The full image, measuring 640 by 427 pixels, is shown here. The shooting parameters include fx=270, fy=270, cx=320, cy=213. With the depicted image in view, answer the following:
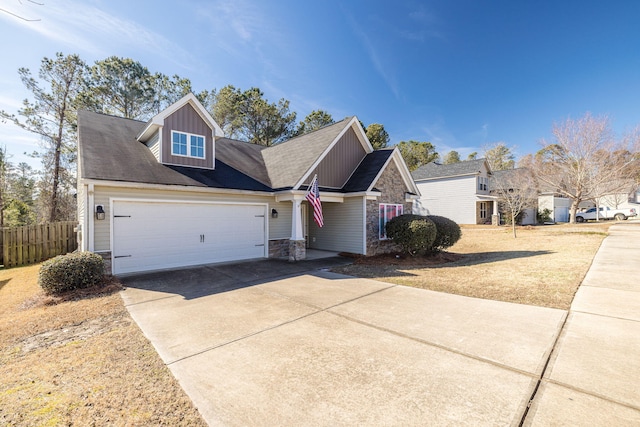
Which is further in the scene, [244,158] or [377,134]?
[377,134]

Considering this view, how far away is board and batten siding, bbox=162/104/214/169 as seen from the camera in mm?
10117

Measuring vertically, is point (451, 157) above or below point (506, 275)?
above

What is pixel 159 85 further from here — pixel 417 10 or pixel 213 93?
pixel 417 10

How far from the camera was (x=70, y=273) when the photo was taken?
666 centimetres

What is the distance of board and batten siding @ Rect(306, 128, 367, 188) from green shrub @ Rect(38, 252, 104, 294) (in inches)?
297

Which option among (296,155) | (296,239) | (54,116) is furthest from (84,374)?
(54,116)

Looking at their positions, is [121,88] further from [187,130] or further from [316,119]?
[316,119]

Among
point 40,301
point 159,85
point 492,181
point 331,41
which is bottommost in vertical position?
point 40,301

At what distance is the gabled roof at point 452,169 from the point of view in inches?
1099

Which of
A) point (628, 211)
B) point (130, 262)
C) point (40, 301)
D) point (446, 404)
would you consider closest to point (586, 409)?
point (446, 404)

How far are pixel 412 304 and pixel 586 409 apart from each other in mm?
3113

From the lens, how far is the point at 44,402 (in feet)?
8.98

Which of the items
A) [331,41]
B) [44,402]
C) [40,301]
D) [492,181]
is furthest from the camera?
[492,181]

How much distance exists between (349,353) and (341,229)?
9.36m
